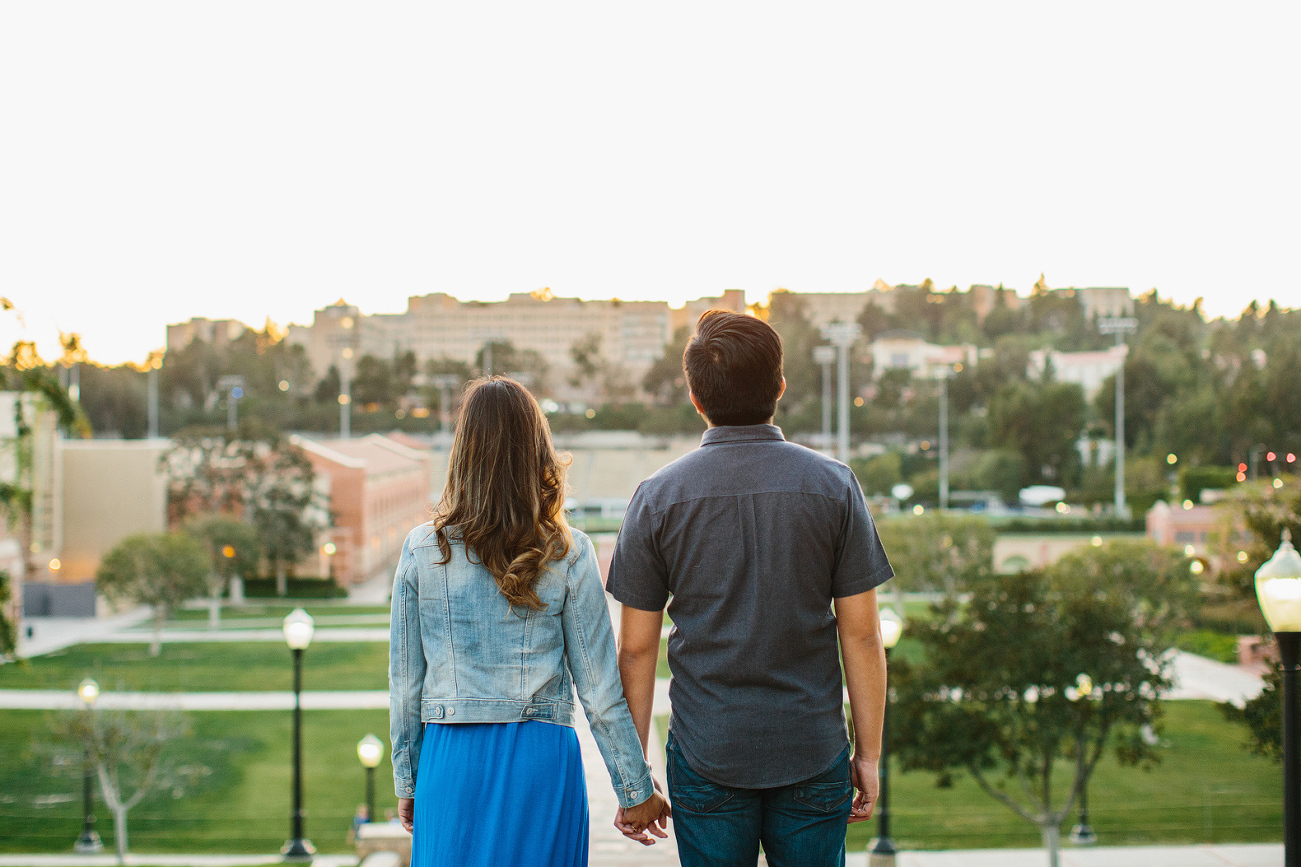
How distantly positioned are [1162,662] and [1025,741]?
1882mm

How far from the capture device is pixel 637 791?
6.66 feet

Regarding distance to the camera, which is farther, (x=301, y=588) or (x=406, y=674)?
(x=301, y=588)

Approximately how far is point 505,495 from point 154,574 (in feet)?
77.1

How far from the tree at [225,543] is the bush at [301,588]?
334 centimetres

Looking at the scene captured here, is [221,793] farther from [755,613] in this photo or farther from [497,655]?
[755,613]

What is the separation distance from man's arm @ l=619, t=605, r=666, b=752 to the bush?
3003 centimetres

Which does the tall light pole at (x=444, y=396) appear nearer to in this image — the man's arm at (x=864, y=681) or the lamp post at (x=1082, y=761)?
the lamp post at (x=1082, y=761)

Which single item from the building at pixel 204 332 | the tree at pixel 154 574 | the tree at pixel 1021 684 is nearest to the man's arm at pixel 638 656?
the tree at pixel 1021 684

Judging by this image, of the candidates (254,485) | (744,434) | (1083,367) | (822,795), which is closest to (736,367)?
(744,434)

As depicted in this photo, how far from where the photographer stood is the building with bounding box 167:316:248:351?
6381 centimetres

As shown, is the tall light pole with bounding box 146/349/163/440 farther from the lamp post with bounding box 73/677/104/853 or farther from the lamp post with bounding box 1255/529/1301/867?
the lamp post with bounding box 1255/529/1301/867

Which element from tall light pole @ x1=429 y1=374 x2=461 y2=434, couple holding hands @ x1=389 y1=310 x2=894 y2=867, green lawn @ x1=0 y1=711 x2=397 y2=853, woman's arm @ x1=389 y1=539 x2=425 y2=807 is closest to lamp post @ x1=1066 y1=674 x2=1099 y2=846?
green lawn @ x1=0 y1=711 x2=397 y2=853

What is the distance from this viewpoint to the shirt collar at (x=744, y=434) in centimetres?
196

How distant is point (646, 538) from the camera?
6.38 feet
